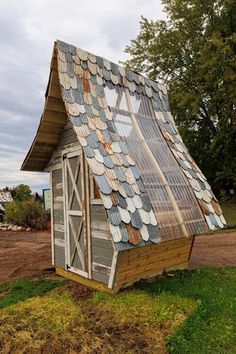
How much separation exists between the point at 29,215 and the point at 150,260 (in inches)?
506

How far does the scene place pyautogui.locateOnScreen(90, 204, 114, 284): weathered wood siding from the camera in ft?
18.9

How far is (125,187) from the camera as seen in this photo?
532 centimetres

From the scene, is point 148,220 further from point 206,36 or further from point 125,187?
point 206,36

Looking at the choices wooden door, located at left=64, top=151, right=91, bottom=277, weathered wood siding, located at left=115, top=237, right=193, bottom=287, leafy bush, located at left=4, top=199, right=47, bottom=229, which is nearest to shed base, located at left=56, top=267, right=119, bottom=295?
wooden door, located at left=64, top=151, right=91, bottom=277

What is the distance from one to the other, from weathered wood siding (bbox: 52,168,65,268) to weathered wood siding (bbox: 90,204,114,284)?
147 cm

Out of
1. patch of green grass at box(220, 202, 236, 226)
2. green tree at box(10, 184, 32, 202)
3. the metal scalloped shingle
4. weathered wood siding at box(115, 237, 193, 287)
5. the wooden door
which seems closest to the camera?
the metal scalloped shingle

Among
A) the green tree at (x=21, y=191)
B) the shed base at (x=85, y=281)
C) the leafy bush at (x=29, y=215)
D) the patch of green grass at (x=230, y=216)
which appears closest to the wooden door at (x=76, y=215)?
the shed base at (x=85, y=281)

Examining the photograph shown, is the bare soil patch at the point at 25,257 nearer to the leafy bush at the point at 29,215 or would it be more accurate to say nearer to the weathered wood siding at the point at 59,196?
the weathered wood siding at the point at 59,196

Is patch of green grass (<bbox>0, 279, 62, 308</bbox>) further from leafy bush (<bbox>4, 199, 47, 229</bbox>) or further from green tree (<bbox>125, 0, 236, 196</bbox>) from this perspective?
green tree (<bbox>125, 0, 236, 196</bbox>)

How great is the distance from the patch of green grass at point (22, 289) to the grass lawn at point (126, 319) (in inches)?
0.8

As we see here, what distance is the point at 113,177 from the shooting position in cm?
524

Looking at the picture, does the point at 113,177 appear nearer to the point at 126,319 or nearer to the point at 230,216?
the point at 126,319

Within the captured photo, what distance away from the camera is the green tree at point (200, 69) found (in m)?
20.2

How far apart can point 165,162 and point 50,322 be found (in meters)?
3.66
